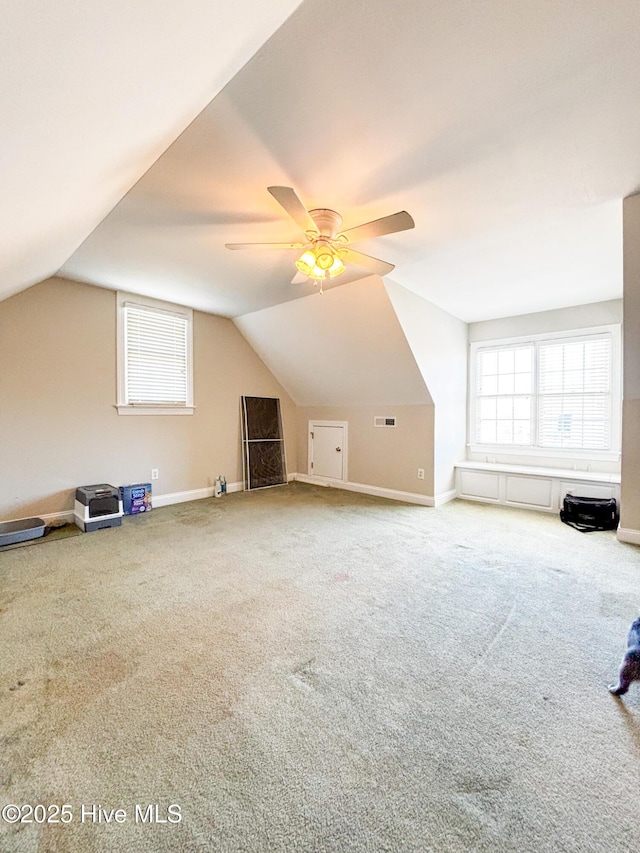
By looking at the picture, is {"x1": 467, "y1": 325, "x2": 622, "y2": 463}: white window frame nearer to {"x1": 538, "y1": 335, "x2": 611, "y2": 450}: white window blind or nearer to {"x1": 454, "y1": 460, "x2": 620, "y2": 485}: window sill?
{"x1": 538, "y1": 335, "x2": 611, "y2": 450}: white window blind

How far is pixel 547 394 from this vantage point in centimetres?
475

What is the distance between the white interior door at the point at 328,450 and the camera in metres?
5.59

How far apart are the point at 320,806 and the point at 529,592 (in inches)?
76.8

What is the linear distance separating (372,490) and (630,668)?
3754mm

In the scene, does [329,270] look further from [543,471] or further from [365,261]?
[543,471]

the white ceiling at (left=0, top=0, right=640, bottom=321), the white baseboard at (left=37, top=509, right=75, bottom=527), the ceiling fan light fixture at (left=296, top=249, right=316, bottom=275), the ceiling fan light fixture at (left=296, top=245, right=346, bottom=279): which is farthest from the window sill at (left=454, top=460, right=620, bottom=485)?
the white baseboard at (left=37, top=509, right=75, bottom=527)

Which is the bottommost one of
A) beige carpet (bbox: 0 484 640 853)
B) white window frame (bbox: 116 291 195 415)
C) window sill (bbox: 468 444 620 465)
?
beige carpet (bbox: 0 484 640 853)

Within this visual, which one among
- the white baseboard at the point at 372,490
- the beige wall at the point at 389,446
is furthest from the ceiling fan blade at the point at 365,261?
the white baseboard at the point at 372,490

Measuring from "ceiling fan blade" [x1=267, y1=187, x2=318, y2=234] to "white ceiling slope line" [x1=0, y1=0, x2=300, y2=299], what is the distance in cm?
46

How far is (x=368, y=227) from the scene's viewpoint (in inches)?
87.4

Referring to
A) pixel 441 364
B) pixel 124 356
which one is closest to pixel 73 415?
pixel 124 356

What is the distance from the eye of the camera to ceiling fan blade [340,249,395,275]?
2625 mm

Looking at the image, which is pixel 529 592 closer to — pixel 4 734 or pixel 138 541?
pixel 4 734

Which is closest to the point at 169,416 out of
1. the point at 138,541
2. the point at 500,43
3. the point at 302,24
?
the point at 138,541
